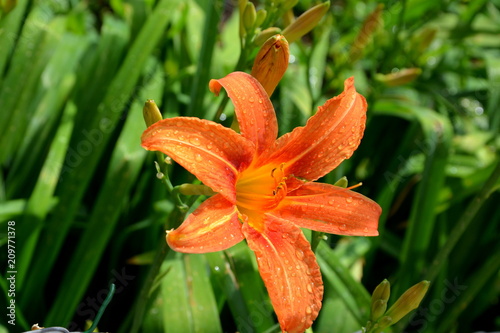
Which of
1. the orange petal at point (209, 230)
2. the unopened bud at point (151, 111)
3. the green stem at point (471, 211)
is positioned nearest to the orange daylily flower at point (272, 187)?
the orange petal at point (209, 230)

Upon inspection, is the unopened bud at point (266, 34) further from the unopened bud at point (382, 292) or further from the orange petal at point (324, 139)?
the unopened bud at point (382, 292)

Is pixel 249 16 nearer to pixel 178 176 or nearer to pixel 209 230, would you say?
pixel 209 230

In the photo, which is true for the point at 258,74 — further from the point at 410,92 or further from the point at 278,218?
the point at 410,92

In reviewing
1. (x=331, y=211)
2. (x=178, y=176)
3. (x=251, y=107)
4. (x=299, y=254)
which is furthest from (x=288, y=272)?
(x=178, y=176)

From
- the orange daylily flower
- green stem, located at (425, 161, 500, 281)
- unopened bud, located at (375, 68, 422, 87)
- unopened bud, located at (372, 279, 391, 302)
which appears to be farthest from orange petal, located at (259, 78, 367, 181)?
unopened bud, located at (375, 68, 422, 87)

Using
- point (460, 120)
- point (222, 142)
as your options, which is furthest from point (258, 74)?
point (460, 120)

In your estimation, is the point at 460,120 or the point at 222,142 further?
the point at 460,120

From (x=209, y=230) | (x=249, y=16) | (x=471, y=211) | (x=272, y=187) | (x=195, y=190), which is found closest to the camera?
(x=209, y=230)
